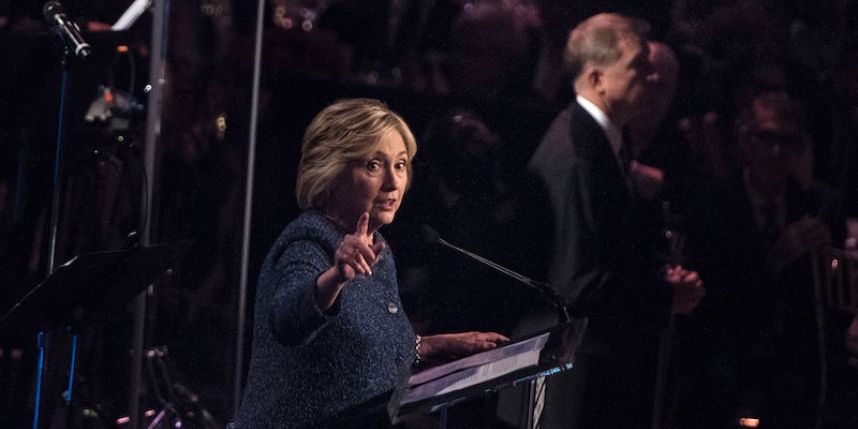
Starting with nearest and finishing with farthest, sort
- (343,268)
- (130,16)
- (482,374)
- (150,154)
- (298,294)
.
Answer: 1. (482,374)
2. (343,268)
3. (298,294)
4. (130,16)
5. (150,154)

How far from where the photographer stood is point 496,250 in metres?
3.53

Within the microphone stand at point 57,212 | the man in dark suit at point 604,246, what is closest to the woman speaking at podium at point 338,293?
the man in dark suit at point 604,246

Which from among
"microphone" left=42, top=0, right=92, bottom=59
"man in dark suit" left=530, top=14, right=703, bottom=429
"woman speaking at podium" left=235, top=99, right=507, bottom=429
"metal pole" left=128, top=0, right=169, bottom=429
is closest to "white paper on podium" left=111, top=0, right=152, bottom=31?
"metal pole" left=128, top=0, right=169, bottom=429

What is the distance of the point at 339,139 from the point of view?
3537mm

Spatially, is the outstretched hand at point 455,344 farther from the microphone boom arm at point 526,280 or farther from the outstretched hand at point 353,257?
the outstretched hand at point 353,257

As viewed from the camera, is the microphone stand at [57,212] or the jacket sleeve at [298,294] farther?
the microphone stand at [57,212]

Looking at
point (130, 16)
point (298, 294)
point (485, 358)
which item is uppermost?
point (130, 16)

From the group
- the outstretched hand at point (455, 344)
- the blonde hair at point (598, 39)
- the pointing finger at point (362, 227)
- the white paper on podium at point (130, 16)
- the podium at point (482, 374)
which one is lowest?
the outstretched hand at point (455, 344)

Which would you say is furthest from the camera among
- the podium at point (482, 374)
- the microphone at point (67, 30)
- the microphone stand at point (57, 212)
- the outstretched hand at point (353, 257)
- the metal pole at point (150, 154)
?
the metal pole at point (150, 154)

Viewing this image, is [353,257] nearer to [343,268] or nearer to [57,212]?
[343,268]

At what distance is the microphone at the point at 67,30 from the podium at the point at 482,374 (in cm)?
133

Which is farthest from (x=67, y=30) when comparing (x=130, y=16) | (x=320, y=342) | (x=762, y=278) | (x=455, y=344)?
(x=762, y=278)

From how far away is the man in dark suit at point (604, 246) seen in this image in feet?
11.4

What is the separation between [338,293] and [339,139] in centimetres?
61
